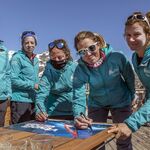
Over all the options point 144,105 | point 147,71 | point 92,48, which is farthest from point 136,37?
point 144,105

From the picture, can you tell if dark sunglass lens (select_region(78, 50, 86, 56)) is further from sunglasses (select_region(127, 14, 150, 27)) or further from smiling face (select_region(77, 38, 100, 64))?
sunglasses (select_region(127, 14, 150, 27))

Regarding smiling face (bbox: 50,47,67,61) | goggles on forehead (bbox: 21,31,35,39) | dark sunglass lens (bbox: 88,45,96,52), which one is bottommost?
smiling face (bbox: 50,47,67,61)

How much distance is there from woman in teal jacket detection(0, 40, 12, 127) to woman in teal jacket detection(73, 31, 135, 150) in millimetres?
1984

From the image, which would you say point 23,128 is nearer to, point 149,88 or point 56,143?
point 56,143

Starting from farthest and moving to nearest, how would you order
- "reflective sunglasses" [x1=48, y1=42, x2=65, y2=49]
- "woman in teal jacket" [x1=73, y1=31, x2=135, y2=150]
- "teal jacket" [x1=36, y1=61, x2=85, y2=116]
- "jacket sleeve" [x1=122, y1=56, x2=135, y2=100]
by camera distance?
"teal jacket" [x1=36, y1=61, x2=85, y2=116]
"reflective sunglasses" [x1=48, y1=42, x2=65, y2=49]
"jacket sleeve" [x1=122, y1=56, x2=135, y2=100]
"woman in teal jacket" [x1=73, y1=31, x2=135, y2=150]

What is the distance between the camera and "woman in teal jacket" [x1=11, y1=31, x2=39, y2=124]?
5.86 m

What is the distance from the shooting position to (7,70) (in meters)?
6.15

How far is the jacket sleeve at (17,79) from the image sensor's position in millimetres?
5781

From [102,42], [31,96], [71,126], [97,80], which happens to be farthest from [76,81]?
[31,96]

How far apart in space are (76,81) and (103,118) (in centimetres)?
66

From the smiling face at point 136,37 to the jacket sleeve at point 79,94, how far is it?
943 mm

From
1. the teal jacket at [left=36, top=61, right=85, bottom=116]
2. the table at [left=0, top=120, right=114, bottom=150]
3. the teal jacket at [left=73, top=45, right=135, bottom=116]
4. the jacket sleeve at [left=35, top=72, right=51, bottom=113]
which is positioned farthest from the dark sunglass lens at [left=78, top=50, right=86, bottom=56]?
the table at [left=0, top=120, right=114, bottom=150]

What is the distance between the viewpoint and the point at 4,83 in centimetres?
606

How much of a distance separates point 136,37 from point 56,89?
189 centimetres
